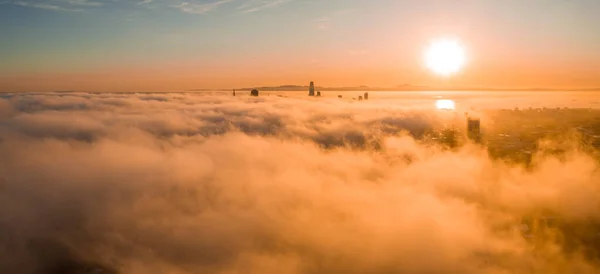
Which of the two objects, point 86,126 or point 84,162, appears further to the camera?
point 86,126

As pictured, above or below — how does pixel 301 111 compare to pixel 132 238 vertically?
above

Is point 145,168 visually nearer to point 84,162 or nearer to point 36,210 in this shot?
point 84,162

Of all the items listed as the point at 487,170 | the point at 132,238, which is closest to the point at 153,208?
the point at 132,238

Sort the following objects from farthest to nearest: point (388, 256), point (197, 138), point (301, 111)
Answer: point (301, 111), point (197, 138), point (388, 256)

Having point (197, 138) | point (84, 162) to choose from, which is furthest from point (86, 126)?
point (84, 162)

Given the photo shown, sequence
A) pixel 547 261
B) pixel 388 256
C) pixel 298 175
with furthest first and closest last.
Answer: pixel 298 175 → pixel 388 256 → pixel 547 261

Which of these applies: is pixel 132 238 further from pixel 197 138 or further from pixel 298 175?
pixel 197 138

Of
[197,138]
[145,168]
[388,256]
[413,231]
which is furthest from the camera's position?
[197,138]

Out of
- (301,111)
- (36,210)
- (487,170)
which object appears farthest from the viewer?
(301,111)

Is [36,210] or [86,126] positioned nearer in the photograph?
[36,210]
